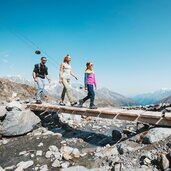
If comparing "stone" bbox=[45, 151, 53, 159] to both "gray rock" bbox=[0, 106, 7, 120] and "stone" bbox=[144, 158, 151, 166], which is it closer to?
"stone" bbox=[144, 158, 151, 166]

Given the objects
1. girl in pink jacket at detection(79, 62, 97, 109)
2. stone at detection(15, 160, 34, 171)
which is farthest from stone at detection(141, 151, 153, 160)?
girl in pink jacket at detection(79, 62, 97, 109)

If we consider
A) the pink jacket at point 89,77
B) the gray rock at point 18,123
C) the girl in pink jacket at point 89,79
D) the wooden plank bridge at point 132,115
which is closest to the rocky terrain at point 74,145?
the gray rock at point 18,123

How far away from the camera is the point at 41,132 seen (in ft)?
39.7

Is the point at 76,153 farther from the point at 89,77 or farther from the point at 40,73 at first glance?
the point at 40,73

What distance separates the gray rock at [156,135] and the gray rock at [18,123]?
6.94 m

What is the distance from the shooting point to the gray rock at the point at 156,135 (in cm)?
771

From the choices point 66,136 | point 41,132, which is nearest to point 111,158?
point 66,136

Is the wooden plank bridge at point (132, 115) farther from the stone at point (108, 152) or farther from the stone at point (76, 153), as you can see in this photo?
the stone at point (76, 153)

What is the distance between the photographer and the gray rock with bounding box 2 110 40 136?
→ 11.7m

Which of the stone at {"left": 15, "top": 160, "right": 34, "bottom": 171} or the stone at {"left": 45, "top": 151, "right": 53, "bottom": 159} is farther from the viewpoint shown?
the stone at {"left": 45, "top": 151, "right": 53, "bottom": 159}

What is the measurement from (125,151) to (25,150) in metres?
4.60

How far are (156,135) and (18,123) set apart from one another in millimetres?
7699

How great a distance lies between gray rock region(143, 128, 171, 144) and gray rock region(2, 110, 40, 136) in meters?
6.94

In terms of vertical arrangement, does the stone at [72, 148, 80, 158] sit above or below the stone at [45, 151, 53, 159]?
above
